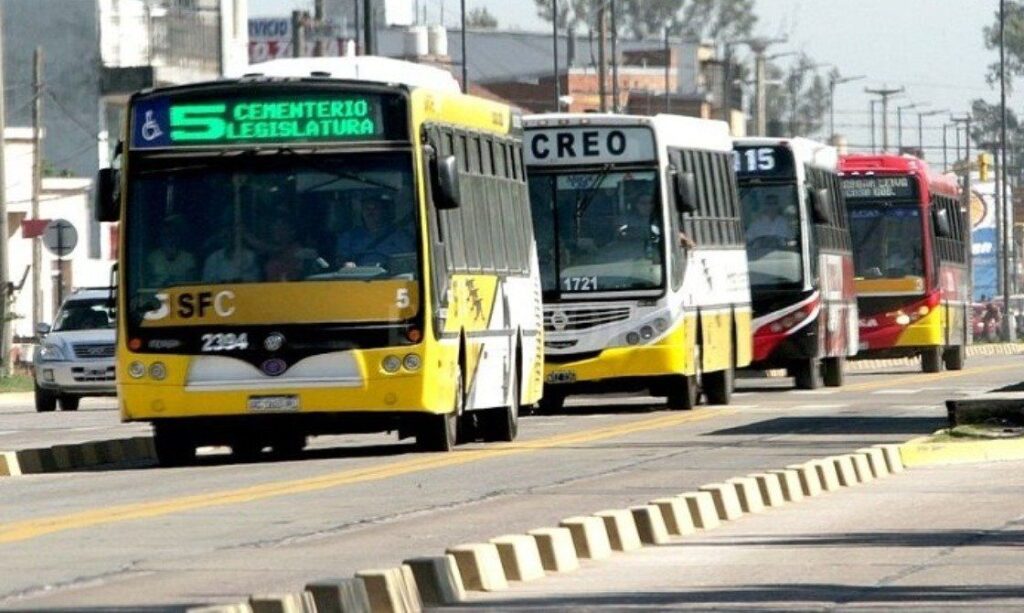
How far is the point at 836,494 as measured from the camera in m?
20.2

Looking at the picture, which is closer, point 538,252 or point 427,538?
point 427,538

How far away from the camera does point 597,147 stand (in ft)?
111

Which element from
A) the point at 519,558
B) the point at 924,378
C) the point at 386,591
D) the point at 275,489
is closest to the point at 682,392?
the point at 924,378

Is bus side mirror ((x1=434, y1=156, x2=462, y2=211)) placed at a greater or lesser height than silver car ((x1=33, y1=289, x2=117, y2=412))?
greater

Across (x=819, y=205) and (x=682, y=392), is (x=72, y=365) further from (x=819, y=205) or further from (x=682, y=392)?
(x=819, y=205)

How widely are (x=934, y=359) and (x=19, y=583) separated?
39.7 meters

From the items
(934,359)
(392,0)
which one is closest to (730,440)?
(934,359)

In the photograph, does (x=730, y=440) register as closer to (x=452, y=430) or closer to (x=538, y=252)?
(x=452, y=430)

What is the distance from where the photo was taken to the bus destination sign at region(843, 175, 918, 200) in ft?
165

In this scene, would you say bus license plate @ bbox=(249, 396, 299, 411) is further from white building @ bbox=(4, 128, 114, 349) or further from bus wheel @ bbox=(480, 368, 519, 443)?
white building @ bbox=(4, 128, 114, 349)

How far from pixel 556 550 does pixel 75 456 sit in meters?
12.1

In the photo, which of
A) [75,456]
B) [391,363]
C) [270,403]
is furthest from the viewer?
[75,456]

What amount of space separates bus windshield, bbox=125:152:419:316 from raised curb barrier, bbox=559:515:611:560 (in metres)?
9.14

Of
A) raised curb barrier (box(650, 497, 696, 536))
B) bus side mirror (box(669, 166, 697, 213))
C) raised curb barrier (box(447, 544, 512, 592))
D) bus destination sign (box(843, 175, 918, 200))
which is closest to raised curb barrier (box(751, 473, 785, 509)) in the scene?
raised curb barrier (box(650, 497, 696, 536))
